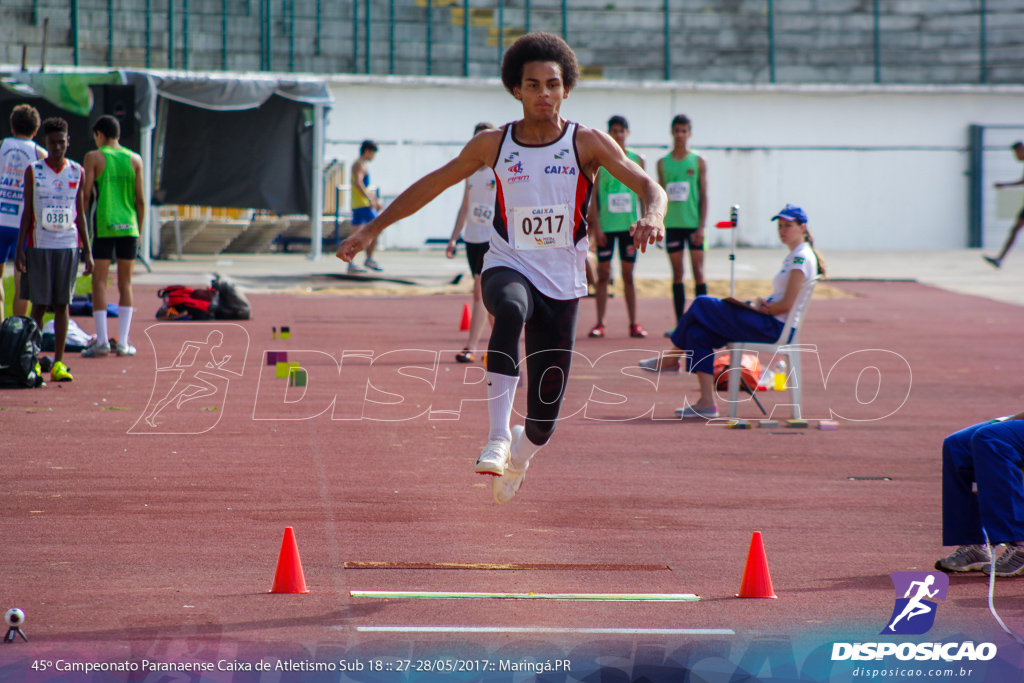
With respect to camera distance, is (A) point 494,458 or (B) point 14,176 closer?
(A) point 494,458

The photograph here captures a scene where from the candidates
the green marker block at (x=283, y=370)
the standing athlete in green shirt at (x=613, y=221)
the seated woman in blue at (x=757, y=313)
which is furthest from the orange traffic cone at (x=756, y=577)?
the standing athlete in green shirt at (x=613, y=221)

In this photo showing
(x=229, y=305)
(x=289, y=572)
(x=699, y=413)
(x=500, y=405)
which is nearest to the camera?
(x=289, y=572)

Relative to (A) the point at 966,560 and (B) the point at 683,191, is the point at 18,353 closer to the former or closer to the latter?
(B) the point at 683,191

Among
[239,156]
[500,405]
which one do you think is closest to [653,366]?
[500,405]

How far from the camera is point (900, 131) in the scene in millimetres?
29766

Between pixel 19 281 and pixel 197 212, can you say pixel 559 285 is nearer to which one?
pixel 19 281

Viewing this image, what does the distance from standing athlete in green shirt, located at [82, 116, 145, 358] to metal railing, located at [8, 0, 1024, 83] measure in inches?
751

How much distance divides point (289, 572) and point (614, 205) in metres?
8.25

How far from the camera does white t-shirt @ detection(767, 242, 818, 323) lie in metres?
8.00

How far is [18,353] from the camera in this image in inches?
342

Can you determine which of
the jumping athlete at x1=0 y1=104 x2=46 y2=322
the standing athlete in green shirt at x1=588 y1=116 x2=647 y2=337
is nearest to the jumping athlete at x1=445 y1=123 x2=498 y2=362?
the standing athlete in green shirt at x1=588 y1=116 x2=647 y2=337

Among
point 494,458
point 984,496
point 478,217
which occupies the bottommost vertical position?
point 984,496

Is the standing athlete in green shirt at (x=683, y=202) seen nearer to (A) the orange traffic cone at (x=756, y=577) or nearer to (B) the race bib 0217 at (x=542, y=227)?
(B) the race bib 0217 at (x=542, y=227)

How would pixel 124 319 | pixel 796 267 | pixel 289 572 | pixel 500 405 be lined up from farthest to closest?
pixel 124 319 < pixel 796 267 < pixel 500 405 < pixel 289 572
